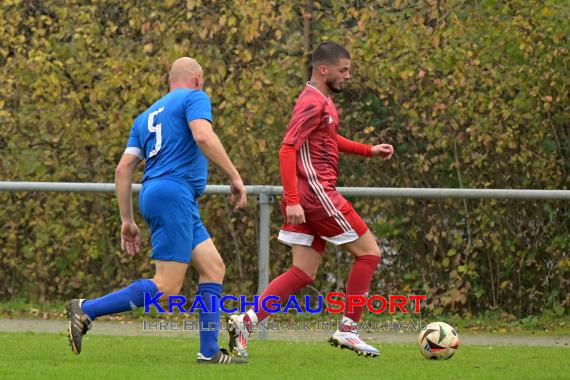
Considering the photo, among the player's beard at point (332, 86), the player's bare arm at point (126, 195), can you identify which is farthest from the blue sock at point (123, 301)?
the player's beard at point (332, 86)

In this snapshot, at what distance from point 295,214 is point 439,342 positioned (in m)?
1.34

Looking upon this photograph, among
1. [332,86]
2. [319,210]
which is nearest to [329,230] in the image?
[319,210]

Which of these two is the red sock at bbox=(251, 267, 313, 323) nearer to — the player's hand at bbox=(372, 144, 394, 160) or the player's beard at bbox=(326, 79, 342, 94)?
the player's hand at bbox=(372, 144, 394, 160)

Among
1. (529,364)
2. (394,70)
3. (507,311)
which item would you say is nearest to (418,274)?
(507,311)

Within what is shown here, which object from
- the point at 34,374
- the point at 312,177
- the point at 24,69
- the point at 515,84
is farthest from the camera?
the point at 24,69

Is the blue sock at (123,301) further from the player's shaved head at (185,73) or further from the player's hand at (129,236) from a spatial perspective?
the player's shaved head at (185,73)

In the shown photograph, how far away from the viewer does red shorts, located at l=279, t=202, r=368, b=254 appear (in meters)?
9.40

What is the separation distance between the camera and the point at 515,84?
12719mm

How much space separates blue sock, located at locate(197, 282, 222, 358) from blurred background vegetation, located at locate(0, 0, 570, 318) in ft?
13.6

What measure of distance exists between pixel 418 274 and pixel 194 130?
4.92m

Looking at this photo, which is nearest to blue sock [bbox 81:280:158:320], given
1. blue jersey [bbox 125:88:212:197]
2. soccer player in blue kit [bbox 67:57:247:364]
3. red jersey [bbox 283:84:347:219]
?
soccer player in blue kit [bbox 67:57:247:364]

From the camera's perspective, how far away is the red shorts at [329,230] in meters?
9.40

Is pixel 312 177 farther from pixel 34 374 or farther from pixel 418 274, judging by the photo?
pixel 418 274

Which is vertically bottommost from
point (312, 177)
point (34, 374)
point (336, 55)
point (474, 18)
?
point (34, 374)
